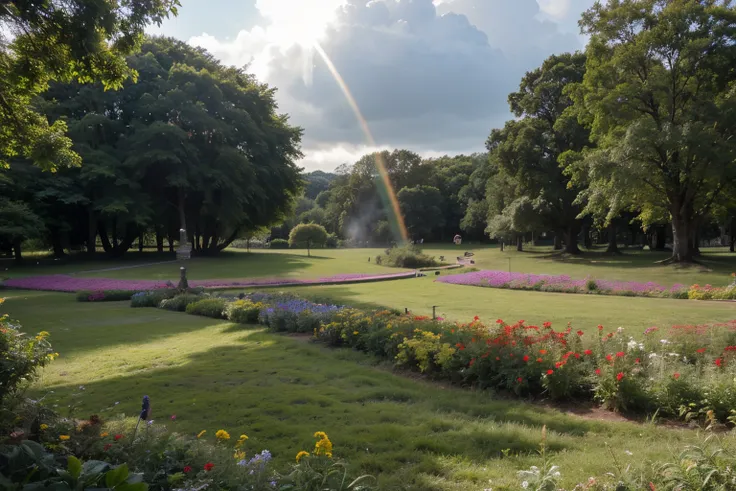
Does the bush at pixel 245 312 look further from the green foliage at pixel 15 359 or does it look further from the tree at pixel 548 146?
the tree at pixel 548 146

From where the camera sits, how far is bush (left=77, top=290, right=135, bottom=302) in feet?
58.2

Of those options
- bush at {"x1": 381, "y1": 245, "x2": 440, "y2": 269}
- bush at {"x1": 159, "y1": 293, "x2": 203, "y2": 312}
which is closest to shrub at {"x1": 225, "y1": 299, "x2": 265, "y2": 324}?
bush at {"x1": 159, "y1": 293, "x2": 203, "y2": 312}

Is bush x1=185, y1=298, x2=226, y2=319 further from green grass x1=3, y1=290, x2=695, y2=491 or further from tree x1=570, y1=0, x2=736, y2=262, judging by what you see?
tree x1=570, y1=0, x2=736, y2=262

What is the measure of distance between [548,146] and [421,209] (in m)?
41.4

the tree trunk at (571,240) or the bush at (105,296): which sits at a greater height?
the tree trunk at (571,240)

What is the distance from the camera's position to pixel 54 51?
6.97 meters

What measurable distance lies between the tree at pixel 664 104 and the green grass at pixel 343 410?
2386 cm

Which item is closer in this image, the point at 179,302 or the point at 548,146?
the point at 179,302

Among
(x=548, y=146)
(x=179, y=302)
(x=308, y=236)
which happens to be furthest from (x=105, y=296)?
(x=308, y=236)

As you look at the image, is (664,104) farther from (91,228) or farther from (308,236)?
(308,236)

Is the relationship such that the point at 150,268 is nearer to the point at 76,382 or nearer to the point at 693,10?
the point at 76,382

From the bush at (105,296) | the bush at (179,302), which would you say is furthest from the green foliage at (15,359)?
the bush at (105,296)

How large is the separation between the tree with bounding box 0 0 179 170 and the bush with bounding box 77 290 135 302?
11.1 m

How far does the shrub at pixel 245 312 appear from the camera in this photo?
1190cm
